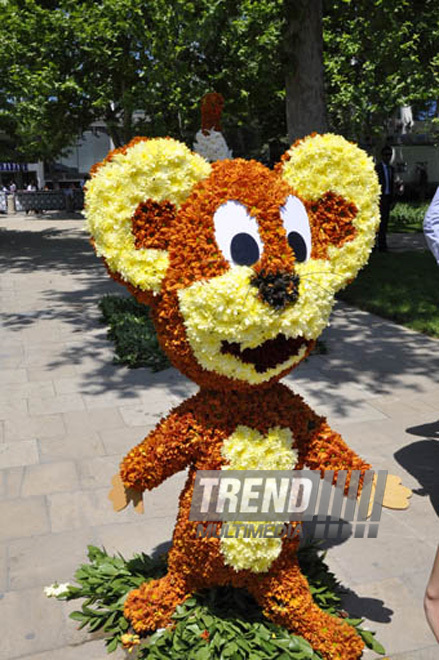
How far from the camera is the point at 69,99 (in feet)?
57.7

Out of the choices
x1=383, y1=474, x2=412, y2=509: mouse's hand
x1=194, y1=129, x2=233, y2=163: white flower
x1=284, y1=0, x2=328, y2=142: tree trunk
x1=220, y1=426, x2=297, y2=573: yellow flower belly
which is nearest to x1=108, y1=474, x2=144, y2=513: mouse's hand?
x1=220, y1=426, x2=297, y2=573: yellow flower belly

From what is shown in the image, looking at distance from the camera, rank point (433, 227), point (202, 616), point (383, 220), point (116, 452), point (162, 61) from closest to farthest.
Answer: point (202, 616)
point (433, 227)
point (116, 452)
point (383, 220)
point (162, 61)

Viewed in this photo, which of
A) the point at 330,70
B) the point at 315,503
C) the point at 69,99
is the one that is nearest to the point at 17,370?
the point at 315,503

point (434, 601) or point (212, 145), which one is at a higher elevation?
point (212, 145)

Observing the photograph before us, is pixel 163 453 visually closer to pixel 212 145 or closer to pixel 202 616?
pixel 202 616

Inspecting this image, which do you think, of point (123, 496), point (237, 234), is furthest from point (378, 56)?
point (123, 496)

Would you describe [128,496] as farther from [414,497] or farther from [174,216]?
[414,497]

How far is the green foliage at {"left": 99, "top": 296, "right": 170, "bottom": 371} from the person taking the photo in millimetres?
7284

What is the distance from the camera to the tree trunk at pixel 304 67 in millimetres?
9383

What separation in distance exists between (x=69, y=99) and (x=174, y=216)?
16534 millimetres

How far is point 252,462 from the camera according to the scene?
273 centimetres

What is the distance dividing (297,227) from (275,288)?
1.22 ft

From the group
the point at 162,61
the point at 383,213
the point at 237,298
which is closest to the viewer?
the point at 237,298

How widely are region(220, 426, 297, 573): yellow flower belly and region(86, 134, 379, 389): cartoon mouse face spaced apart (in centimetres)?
25
